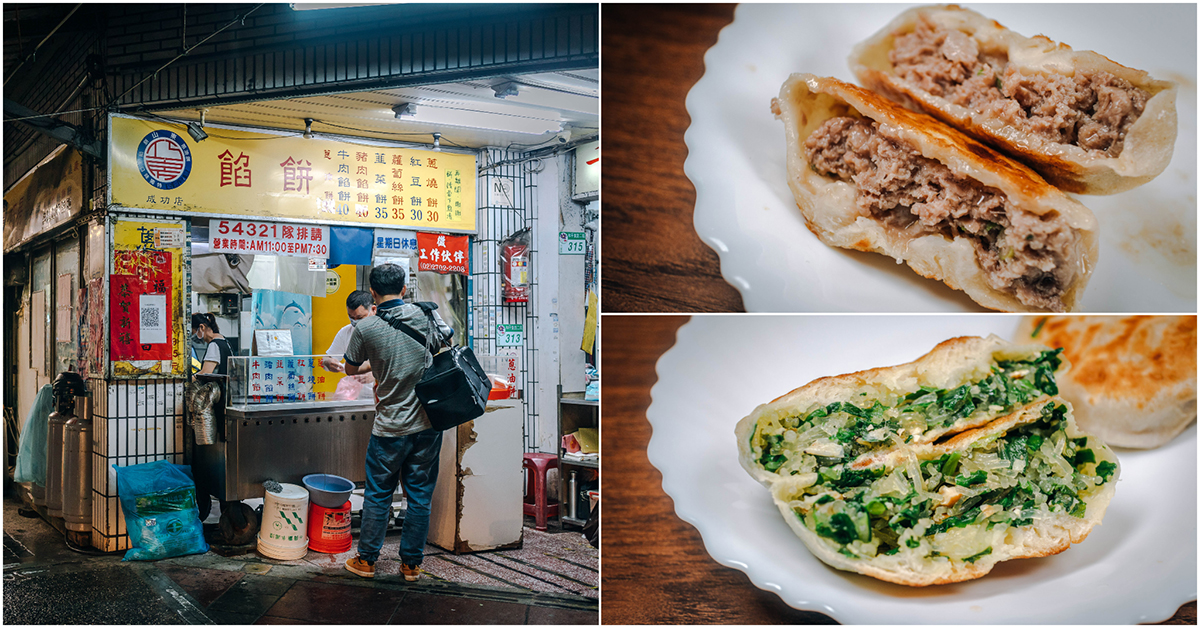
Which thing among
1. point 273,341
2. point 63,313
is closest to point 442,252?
point 273,341

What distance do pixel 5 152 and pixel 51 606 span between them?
135cm

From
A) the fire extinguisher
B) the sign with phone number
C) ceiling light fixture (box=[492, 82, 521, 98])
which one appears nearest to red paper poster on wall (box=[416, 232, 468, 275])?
the fire extinguisher

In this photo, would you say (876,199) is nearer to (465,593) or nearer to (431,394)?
(431,394)

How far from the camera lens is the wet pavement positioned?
6.14 feet

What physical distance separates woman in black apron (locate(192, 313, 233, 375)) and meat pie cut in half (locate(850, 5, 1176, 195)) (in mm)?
2301

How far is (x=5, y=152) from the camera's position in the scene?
6.45 feet

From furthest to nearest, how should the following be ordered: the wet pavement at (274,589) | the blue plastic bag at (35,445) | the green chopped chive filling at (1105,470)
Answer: the blue plastic bag at (35,445), the wet pavement at (274,589), the green chopped chive filling at (1105,470)

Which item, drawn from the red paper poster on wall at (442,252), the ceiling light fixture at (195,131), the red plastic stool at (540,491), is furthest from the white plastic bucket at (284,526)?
the ceiling light fixture at (195,131)

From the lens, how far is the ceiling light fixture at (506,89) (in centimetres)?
212

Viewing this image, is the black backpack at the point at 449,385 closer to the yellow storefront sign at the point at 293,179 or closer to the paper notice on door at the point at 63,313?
the yellow storefront sign at the point at 293,179

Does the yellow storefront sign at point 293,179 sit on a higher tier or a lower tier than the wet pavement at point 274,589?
higher

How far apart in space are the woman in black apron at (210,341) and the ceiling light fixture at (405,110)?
40.4 inches

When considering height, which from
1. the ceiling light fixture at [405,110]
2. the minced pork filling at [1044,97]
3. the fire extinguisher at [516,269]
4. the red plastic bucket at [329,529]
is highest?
the ceiling light fixture at [405,110]

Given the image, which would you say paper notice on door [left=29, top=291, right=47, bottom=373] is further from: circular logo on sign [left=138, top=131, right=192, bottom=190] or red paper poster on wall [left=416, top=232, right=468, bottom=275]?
red paper poster on wall [left=416, top=232, right=468, bottom=275]
